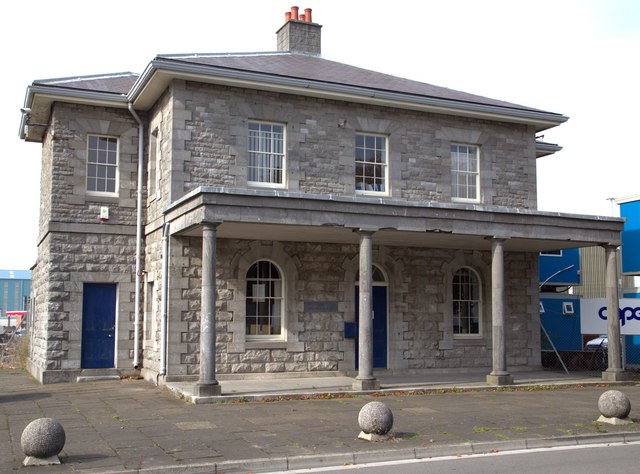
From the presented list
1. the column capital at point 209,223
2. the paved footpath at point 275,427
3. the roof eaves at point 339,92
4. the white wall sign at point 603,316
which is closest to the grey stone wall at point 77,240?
the roof eaves at point 339,92

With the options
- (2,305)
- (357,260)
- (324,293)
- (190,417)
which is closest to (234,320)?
(324,293)

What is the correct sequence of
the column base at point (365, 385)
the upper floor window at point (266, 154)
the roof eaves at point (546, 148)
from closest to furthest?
the column base at point (365, 385)
the upper floor window at point (266, 154)
the roof eaves at point (546, 148)

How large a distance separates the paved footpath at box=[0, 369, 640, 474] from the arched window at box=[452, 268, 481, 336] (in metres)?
3.91

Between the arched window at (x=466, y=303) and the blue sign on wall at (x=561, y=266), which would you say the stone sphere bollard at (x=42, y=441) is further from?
the blue sign on wall at (x=561, y=266)

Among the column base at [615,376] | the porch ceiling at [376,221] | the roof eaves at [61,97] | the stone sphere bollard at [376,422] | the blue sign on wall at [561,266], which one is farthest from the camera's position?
the blue sign on wall at [561,266]

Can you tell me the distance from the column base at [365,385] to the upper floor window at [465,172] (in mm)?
6677

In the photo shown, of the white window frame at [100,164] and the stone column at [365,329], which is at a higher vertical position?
the white window frame at [100,164]

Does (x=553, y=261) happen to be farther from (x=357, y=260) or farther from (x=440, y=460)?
(x=440, y=460)

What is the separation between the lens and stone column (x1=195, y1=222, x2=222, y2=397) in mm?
13773

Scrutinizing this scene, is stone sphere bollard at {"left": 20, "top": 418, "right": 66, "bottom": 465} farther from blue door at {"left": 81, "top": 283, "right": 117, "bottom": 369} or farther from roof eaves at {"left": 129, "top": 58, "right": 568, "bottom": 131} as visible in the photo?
blue door at {"left": 81, "top": 283, "right": 117, "bottom": 369}

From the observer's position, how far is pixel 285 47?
22766 mm

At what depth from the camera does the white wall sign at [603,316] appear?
19.8 metres

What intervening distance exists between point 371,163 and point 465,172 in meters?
2.89

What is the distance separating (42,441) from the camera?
841 centimetres
